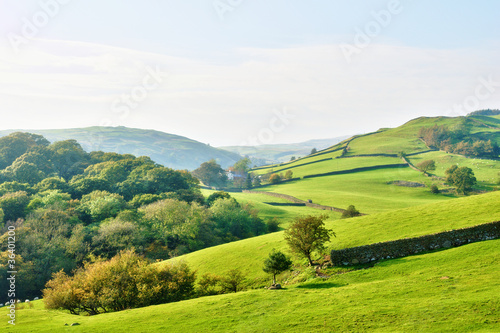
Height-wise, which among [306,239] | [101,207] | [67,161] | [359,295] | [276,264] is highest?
[67,161]

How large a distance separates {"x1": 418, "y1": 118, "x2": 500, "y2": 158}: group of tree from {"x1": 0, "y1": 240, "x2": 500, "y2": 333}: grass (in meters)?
132

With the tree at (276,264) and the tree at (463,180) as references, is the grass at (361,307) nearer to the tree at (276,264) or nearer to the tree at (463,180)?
the tree at (276,264)

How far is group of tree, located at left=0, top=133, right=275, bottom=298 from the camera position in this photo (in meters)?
48.3

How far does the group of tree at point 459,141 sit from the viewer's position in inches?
5079

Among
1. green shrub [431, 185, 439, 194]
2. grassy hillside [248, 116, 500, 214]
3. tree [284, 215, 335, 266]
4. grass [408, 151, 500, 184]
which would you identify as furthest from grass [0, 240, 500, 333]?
grass [408, 151, 500, 184]

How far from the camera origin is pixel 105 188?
Answer: 76.6 m

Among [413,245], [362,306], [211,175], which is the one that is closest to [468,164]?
[211,175]

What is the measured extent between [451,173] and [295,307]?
298 ft

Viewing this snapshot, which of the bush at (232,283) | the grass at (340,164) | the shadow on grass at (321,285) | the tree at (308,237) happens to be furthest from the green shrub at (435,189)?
the shadow on grass at (321,285)

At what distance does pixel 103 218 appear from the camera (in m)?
60.9

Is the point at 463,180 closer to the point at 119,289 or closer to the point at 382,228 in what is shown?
the point at 382,228

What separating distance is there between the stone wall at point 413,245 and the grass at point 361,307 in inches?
44.8

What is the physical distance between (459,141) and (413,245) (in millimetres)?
149575

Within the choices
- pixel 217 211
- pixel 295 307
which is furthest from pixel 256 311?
pixel 217 211
